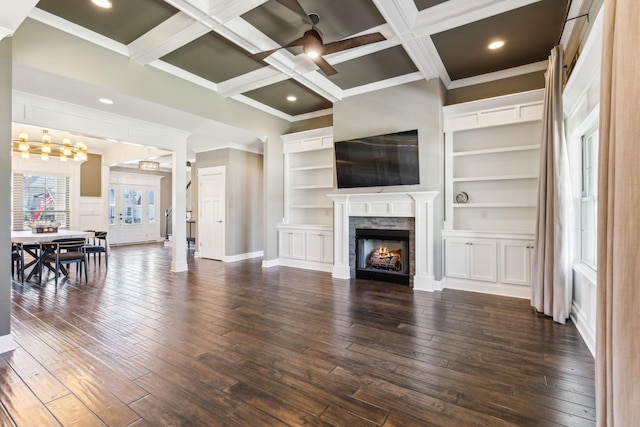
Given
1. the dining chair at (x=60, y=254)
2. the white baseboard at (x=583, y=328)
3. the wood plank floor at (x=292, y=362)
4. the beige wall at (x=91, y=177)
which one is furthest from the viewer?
the beige wall at (x=91, y=177)

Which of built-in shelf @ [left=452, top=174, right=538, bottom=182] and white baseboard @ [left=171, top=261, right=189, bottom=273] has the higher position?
built-in shelf @ [left=452, top=174, right=538, bottom=182]

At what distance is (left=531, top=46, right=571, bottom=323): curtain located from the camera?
10.3 feet

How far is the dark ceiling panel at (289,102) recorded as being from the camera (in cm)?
513

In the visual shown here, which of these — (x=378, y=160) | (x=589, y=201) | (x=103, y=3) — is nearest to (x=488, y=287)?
(x=589, y=201)

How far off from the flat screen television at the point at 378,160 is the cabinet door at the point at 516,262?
1.55 m

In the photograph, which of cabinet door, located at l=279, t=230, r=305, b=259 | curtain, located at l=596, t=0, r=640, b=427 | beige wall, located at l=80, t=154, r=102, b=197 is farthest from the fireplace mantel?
beige wall, located at l=80, t=154, r=102, b=197

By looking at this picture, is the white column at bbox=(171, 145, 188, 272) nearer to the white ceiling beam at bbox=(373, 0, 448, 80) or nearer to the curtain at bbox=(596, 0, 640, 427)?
the white ceiling beam at bbox=(373, 0, 448, 80)

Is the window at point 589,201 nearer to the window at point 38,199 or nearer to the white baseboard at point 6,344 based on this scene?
the white baseboard at point 6,344

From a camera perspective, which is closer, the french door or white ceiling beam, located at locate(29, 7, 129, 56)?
white ceiling beam, located at locate(29, 7, 129, 56)

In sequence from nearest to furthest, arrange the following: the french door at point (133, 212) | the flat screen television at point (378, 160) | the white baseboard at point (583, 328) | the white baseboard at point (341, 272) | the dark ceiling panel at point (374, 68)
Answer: the white baseboard at point (583, 328), the dark ceiling panel at point (374, 68), the flat screen television at point (378, 160), the white baseboard at point (341, 272), the french door at point (133, 212)

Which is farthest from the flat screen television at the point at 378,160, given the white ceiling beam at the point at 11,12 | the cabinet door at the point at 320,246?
the white ceiling beam at the point at 11,12

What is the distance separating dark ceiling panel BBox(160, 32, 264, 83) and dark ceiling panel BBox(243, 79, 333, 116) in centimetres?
71

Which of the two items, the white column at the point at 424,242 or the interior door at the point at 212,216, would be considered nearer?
the white column at the point at 424,242

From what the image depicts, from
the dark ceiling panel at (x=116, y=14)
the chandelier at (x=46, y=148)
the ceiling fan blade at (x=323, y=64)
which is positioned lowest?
the chandelier at (x=46, y=148)
